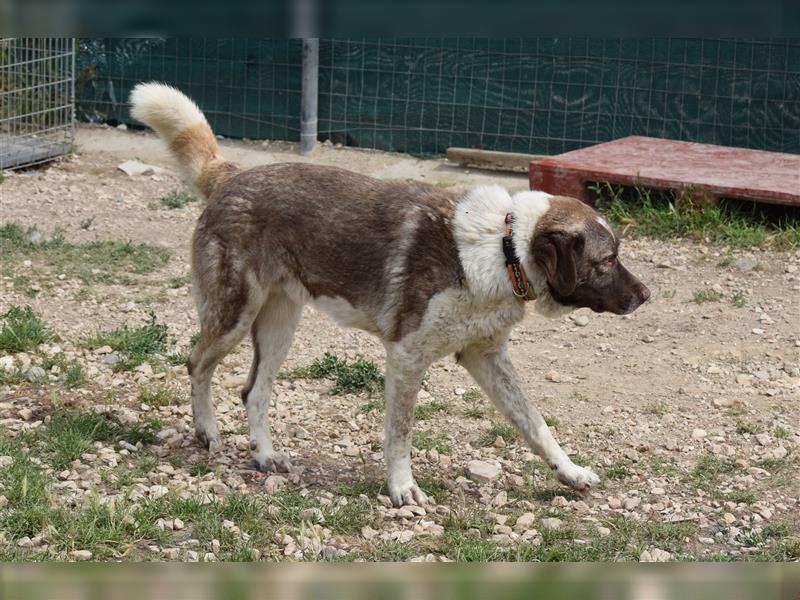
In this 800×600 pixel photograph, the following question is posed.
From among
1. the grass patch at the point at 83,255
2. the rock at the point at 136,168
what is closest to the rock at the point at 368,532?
the grass patch at the point at 83,255

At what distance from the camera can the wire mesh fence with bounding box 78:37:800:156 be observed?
990cm

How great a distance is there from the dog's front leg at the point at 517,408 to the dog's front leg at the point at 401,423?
31 cm

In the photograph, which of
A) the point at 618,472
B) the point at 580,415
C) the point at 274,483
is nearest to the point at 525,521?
the point at 618,472

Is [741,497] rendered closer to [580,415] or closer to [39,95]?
[580,415]

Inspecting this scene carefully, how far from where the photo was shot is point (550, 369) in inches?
254

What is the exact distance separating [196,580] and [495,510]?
13.1 ft

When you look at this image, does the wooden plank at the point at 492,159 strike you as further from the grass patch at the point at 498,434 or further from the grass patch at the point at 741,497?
the grass patch at the point at 741,497

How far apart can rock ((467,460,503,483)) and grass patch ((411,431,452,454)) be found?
27 cm

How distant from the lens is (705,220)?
8328 millimetres

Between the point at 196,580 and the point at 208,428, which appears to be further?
the point at 208,428

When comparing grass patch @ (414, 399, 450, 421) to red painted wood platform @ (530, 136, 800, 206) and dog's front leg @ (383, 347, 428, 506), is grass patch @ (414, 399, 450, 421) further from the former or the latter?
red painted wood platform @ (530, 136, 800, 206)

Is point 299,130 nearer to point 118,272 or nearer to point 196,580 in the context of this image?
point 118,272

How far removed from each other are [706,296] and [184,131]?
12.3 feet

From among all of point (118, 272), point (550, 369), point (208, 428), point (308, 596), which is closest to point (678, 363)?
point (550, 369)
